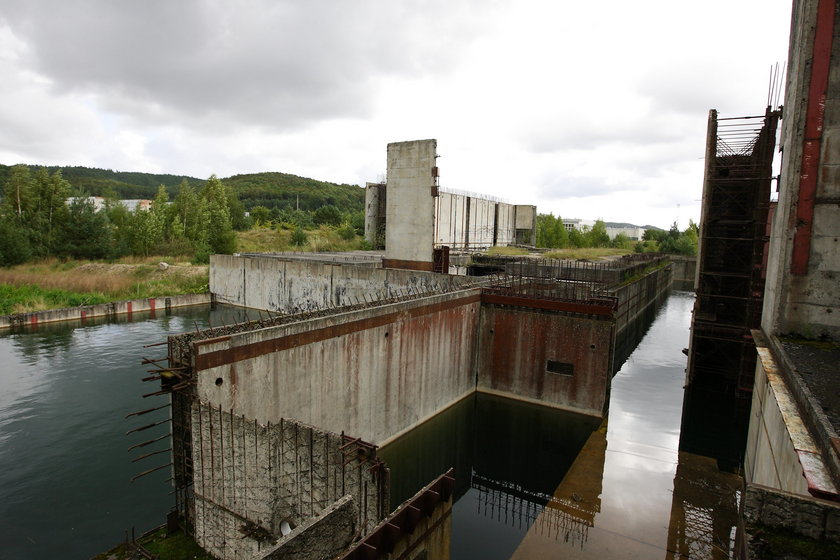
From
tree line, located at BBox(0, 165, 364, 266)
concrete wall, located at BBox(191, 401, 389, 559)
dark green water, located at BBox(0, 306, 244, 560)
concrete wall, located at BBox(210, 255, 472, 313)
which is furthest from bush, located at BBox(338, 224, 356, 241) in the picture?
concrete wall, located at BBox(191, 401, 389, 559)

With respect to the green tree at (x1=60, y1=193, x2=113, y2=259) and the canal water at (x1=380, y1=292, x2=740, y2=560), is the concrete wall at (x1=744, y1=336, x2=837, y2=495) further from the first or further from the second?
the green tree at (x1=60, y1=193, x2=113, y2=259)

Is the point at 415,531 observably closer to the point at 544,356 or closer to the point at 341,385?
the point at 341,385

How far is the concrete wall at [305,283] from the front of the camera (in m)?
27.0

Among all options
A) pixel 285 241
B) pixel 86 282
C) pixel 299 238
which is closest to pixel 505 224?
pixel 299 238

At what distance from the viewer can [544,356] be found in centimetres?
1952

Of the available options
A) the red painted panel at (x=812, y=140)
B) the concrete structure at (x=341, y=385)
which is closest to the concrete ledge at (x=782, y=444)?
the red painted panel at (x=812, y=140)

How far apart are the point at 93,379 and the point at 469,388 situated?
1724 cm

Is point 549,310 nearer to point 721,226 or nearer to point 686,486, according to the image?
point 686,486

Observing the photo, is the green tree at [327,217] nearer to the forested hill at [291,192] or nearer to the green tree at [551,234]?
the forested hill at [291,192]

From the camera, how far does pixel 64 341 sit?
28.9 meters

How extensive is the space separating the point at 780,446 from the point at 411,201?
22.3 metres

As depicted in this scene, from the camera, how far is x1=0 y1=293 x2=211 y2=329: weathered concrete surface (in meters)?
31.6

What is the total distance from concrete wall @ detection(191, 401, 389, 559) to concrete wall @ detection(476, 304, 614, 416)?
1285cm

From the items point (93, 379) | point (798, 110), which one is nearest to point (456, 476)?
point (798, 110)
